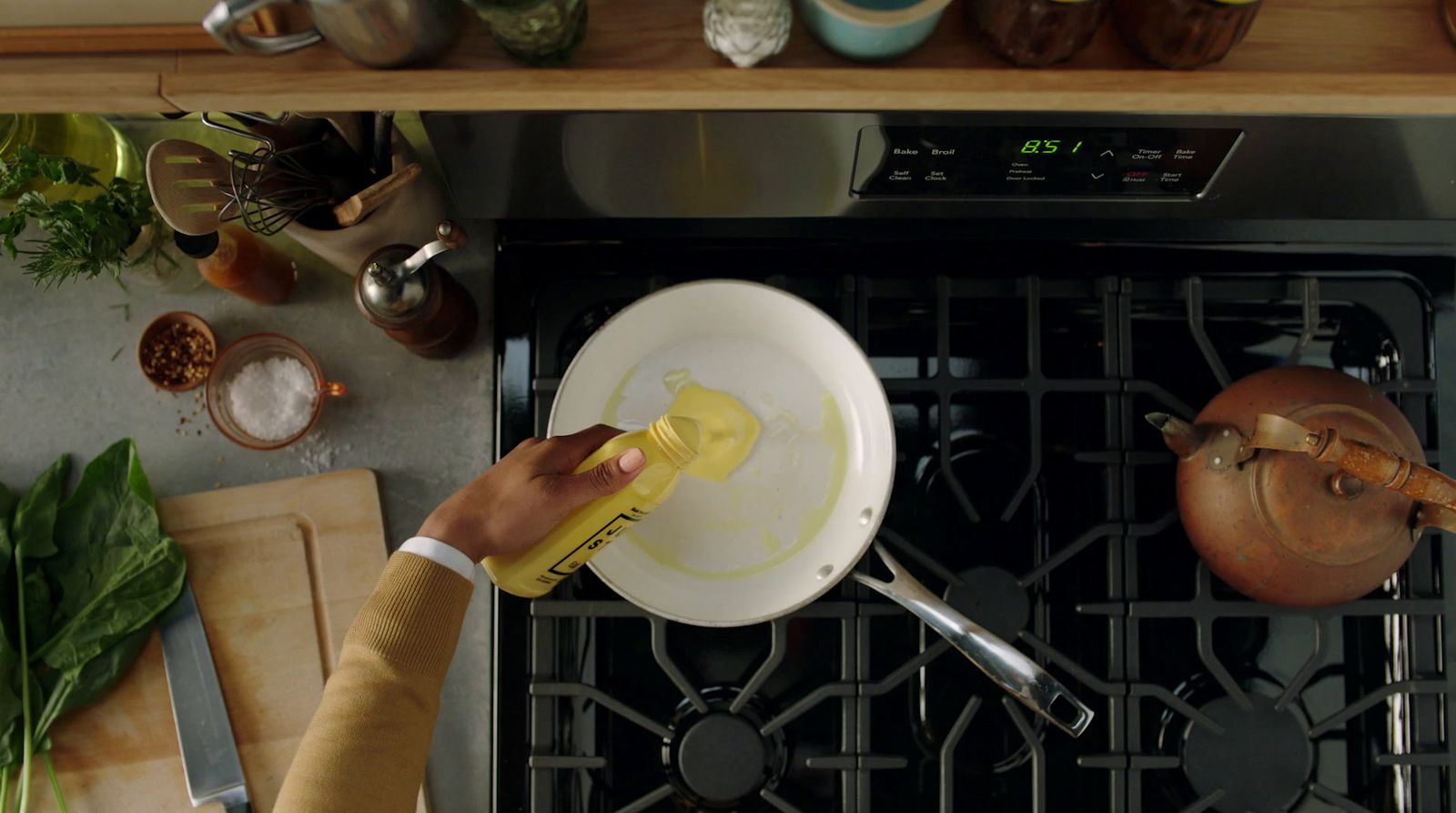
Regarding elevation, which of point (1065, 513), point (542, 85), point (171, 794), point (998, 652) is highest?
point (542, 85)

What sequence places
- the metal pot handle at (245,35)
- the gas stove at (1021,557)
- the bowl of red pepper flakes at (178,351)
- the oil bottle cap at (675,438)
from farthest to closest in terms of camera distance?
the bowl of red pepper flakes at (178,351), the gas stove at (1021,557), the oil bottle cap at (675,438), the metal pot handle at (245,35)

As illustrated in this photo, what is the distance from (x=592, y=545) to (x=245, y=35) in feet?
1.29

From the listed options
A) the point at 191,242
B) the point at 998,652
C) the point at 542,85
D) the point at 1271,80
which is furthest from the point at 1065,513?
the point at 191,242

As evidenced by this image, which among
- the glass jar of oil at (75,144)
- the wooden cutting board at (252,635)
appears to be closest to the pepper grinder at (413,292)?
the wooden cutting board at (252,635)

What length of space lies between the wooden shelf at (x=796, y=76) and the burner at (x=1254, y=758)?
49 cm

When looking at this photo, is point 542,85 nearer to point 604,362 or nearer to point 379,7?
point 379,7

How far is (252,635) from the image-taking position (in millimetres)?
820

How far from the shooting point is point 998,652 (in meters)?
0.71

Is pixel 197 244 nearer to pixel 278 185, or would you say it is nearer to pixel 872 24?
pixel 278 185

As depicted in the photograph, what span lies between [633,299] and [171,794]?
0.60m

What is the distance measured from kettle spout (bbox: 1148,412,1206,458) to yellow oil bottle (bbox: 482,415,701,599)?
346mm

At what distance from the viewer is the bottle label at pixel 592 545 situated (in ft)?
2.20

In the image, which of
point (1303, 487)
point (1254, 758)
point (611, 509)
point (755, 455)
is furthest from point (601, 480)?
point (1254, 758)

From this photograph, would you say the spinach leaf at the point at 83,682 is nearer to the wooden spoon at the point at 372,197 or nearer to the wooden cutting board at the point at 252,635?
the wooden cutting board at the point at 252,635
